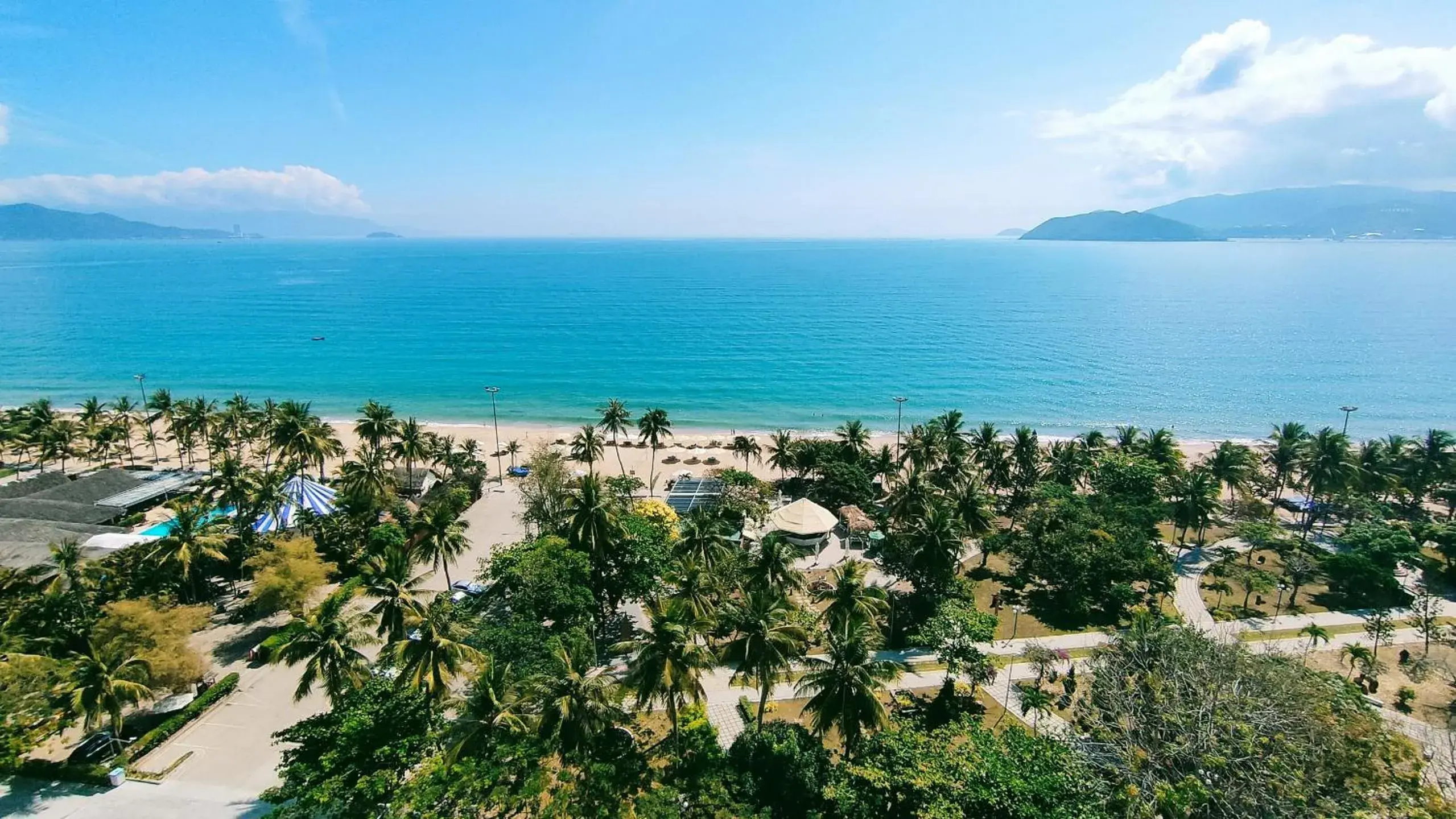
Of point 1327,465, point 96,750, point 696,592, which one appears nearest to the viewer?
point 96,750

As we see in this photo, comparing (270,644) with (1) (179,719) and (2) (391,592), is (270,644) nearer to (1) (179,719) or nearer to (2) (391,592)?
(1) (179,719)

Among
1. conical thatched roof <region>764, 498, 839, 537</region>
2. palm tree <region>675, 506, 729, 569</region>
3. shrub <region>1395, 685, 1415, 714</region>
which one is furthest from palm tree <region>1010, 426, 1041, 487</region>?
palm tree <region>675, 506, 729, 569</region>

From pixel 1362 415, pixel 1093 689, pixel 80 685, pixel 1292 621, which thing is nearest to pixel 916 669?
pixel 1093 689

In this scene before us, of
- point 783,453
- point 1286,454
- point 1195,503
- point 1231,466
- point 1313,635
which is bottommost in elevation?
point 1313,635

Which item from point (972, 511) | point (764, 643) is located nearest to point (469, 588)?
point (764, 643)

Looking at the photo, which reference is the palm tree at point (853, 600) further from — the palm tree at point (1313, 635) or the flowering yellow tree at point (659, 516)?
the palm tree at point (1313, 635)

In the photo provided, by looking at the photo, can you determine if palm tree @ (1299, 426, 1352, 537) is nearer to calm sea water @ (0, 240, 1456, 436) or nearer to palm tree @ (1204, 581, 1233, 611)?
palm tree @ (1204, 581, 1233, 611)

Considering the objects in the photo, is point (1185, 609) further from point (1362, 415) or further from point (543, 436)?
point (1362, 415)
